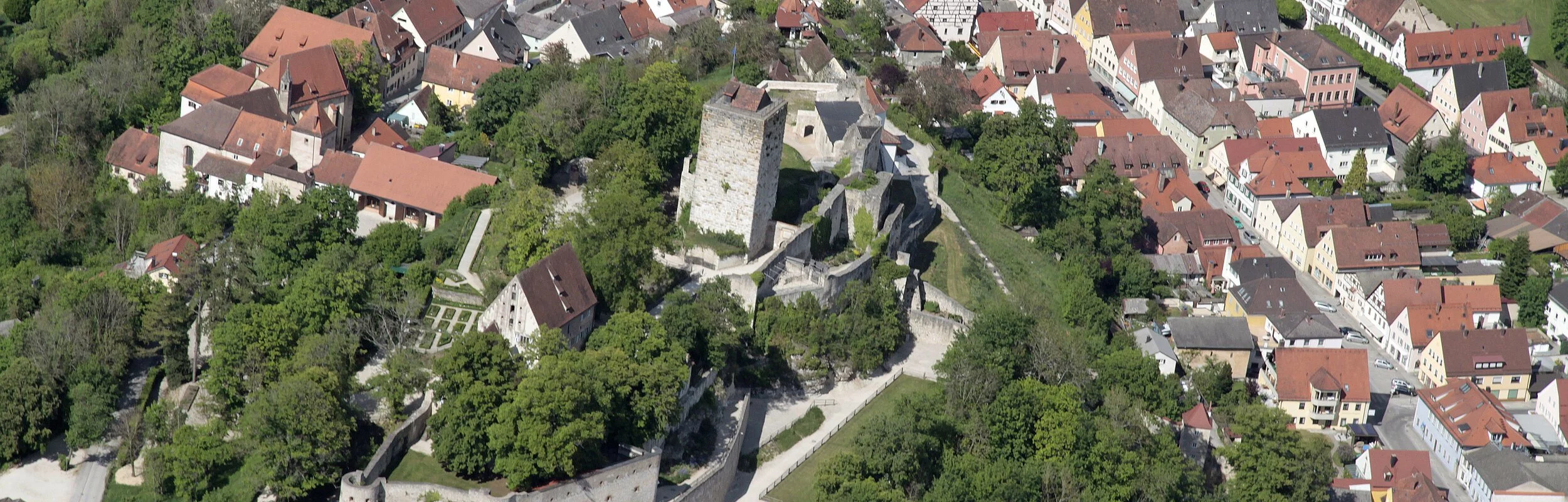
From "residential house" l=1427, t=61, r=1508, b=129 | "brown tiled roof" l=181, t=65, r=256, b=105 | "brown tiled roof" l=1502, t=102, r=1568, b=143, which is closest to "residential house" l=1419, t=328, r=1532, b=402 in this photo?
"brown tiled roof" l=1502, t=102, r=1568, b=143

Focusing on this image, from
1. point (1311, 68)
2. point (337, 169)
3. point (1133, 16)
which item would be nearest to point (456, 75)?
point (337, 169)

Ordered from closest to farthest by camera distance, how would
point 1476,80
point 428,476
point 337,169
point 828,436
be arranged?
point 428,476 < point 828,436 < point 337,169 < point 1476,80

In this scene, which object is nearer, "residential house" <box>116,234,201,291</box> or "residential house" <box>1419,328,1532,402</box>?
"residential house" <box>116,234,201,291</box>

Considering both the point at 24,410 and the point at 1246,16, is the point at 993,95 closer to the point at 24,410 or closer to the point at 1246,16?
the point at 1246,16

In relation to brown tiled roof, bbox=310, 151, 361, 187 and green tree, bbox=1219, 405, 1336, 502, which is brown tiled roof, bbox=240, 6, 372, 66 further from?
green tree, bbox=1219, 405, 1336, 502

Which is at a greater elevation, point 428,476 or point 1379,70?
point 428,476

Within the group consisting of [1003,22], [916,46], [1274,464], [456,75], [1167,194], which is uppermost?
[1274,464]

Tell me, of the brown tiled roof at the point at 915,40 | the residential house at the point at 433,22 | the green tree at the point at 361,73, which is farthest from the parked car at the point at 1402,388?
the residential house at the point at 433,22

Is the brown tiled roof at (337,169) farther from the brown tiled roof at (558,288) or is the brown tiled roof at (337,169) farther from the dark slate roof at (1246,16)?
the dark slate roof at (1246,16)

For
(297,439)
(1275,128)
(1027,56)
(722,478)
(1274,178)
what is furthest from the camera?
(1027,56)
